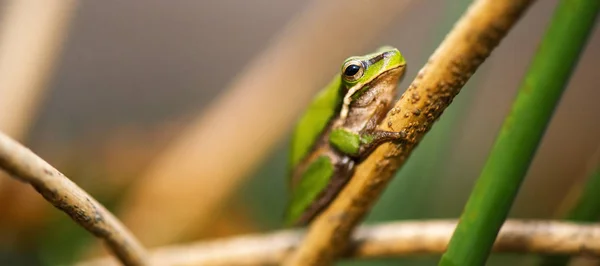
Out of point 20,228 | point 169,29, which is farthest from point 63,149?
point 169,29

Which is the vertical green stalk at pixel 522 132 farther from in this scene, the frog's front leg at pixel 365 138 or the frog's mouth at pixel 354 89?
the frog's mouth at pixel 354 89

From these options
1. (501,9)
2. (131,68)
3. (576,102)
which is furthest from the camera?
(131,68)

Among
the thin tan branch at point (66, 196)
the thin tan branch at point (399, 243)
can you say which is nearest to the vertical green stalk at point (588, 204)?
the thin tan branch at point (399, 243)

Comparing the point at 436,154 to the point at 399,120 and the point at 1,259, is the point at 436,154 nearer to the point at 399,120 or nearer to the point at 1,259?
the point at 399,120

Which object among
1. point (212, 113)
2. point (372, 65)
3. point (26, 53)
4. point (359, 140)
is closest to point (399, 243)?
point (359, 140)

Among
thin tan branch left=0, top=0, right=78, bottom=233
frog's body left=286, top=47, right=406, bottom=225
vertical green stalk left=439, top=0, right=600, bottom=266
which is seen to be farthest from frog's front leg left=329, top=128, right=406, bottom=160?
thin tan branch left=0, top=0, right=78, bottom=233

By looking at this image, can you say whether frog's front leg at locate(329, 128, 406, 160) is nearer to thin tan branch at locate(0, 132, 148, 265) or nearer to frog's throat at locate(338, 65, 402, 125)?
frog's throat at locate(338, 65, 402, 125)

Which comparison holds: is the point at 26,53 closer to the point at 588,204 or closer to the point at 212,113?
the point at 212,113
